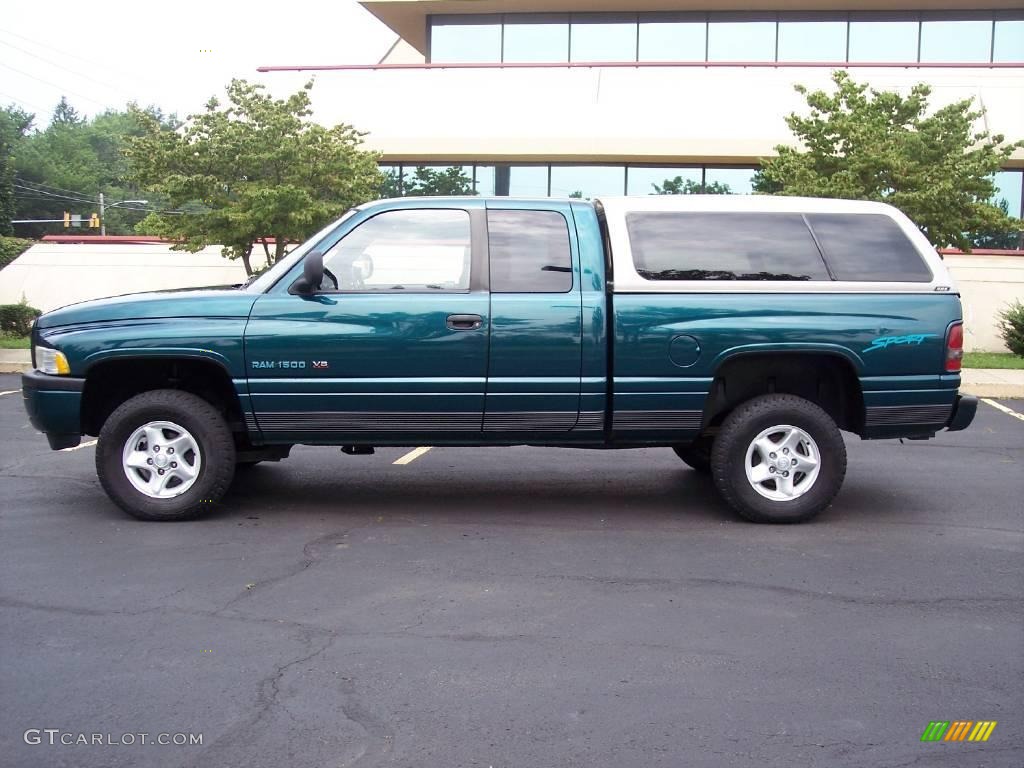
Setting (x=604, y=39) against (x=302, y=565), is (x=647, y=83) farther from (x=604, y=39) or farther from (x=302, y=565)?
(x=302, y=565)

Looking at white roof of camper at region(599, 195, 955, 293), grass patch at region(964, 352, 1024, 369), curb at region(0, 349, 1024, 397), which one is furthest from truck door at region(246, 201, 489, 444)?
grass patch at region(964, 352, 1024, 369)

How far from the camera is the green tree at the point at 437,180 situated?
882 inches

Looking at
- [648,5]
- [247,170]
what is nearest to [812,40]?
[648,5]

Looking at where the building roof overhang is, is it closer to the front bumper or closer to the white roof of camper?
the white roof of camper

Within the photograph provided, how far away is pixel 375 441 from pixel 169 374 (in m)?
1.44

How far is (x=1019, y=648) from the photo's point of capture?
455cm

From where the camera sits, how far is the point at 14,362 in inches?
635

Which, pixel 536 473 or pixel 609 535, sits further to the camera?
pixel 536 473

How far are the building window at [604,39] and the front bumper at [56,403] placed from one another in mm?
20293

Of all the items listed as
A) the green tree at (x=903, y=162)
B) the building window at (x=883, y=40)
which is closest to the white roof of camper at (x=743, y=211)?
the green tree at (x=903, y=162)

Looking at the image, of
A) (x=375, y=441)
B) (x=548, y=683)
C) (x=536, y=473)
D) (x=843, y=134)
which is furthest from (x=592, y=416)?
(x=843, y=134)

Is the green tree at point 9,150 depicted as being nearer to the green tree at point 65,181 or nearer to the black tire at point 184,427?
the green tree at point 65,181

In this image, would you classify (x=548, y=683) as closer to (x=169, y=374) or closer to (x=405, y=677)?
(x=405, y=677)

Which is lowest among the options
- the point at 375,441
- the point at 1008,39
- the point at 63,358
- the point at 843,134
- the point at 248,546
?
the point at 248,546
